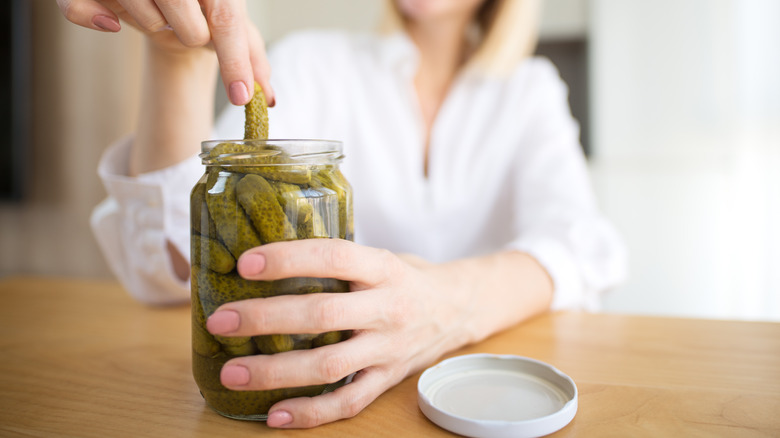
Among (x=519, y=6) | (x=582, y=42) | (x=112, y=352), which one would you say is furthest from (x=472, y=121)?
(x=582, y=42)

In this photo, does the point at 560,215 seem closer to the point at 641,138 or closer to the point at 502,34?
the point at 502,34

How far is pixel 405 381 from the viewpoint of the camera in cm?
59

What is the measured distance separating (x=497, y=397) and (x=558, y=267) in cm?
45

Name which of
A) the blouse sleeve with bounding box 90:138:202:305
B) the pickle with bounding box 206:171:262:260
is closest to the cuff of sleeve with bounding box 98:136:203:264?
the blouse sleeve with bounding box 90:138:202:305

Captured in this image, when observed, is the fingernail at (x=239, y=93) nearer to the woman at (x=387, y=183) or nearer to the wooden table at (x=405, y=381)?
the woman at (x=387, y=183)

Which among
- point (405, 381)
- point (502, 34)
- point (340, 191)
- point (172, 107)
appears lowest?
point (405, 381)

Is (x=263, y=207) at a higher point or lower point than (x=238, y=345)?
higher

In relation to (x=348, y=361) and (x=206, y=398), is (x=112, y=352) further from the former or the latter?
(x=348, y=361)

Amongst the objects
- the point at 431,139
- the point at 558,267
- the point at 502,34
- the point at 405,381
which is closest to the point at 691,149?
the point at 502,34

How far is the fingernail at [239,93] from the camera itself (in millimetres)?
534

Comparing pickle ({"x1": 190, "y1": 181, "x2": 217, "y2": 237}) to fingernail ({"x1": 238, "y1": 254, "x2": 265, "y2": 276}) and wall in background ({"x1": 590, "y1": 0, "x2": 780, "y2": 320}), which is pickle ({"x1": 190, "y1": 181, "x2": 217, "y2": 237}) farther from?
wall in background ({"x1": 590, "y1": 0, "x2": 780, "y2": 320})

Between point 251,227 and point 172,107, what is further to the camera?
point 172,107

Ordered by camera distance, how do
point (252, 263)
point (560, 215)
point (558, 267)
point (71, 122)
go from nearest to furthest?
point (252, 263), point (558, 267), point (560, 215), point (71, 122)

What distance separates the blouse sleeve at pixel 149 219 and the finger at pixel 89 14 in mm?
297
